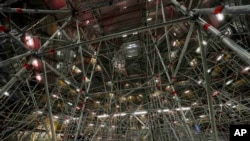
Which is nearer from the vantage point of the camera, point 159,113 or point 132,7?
point 159,113

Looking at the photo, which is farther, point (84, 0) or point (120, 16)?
point (120, 16)

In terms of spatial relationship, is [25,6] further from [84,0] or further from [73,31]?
[84,0]

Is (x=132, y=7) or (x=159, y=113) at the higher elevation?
(x=132, y=7)

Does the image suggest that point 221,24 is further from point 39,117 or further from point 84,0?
point 39,117

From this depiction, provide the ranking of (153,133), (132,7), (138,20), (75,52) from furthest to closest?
(75,52), (138,20), (132,7), (153,133)

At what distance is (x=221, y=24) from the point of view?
25.1 ft

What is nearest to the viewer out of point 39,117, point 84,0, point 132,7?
point 84,0

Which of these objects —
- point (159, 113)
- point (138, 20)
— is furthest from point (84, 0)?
point (159, 113)

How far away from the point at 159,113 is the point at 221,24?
4.62 meters

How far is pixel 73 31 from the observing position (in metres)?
8.77

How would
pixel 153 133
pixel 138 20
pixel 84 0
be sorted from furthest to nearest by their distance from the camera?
pixel 138 20, pixel 84 0, pixel 153 133

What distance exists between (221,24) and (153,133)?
212 inches

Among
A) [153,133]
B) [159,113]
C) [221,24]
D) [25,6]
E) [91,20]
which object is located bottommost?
[153,133]

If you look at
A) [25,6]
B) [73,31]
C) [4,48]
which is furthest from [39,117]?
[25,6]
